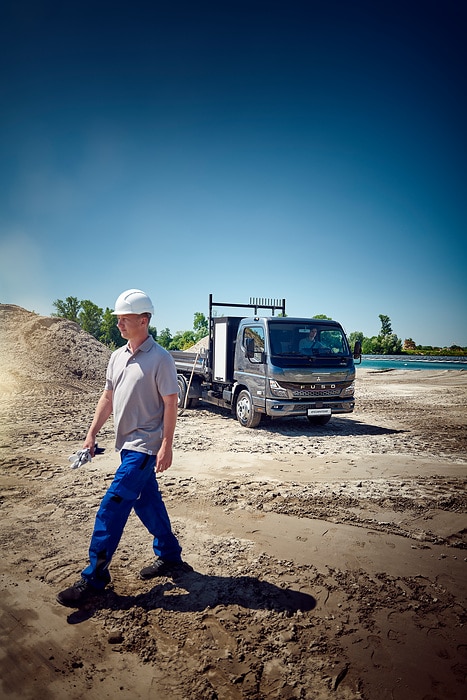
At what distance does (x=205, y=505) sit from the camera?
500 centimetres

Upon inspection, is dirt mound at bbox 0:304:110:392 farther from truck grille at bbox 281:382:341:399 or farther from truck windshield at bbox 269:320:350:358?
truck grille at bbox 281:382:341:399

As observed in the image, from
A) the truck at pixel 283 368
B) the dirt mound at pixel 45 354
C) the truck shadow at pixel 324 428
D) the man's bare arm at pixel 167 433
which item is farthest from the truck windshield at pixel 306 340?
the dirt mound at pixel 45 354

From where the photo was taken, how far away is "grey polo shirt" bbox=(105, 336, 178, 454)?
307 centimetres

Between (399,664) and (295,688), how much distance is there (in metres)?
0.67

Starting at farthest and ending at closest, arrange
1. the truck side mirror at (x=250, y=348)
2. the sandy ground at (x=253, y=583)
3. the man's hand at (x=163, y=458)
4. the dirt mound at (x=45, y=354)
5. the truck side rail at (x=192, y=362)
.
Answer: the dirt mound at (x=45, y=354) → the truck side rail at (x=192, y=362) → the truck side mirror at (x=250, y=348) → the man's hand at (x=163, y=458) → the sandy ground at (x=253, y=583)

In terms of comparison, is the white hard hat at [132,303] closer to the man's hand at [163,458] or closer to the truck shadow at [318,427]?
the man's hand at [163,458]

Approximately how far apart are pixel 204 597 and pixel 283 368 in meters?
6.27

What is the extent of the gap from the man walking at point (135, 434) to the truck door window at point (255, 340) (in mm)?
6291

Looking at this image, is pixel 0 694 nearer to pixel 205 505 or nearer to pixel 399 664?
pixel 399 664

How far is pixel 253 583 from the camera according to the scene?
11.1 feet

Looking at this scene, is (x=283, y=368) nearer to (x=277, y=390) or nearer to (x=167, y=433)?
(x=277, y=390)

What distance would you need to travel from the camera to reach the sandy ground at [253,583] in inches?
96.3

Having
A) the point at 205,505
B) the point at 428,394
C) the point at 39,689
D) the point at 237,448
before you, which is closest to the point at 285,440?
the point at 237,448

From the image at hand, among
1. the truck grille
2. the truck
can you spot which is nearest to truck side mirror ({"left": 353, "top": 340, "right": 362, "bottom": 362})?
the truck
